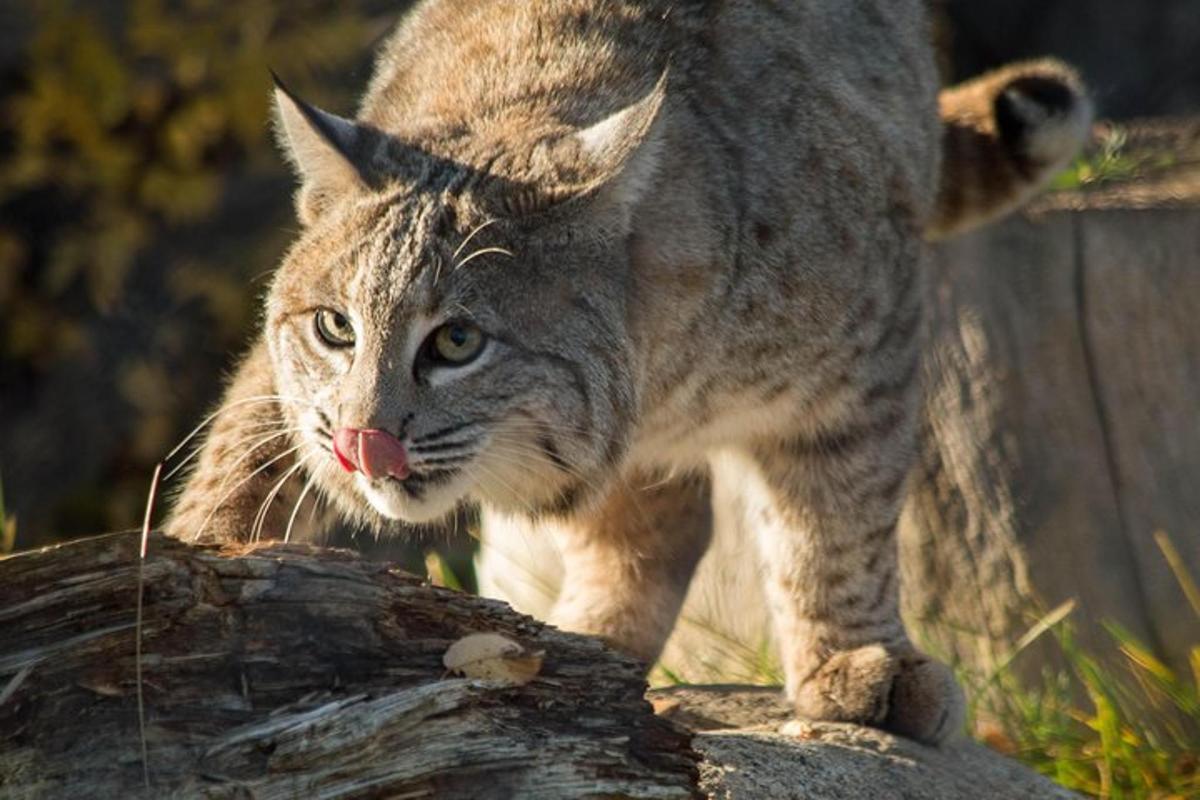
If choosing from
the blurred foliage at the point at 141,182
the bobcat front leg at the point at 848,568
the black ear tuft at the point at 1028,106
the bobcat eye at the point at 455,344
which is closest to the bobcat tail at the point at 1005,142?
the black ear tuft at the point at 1028,106

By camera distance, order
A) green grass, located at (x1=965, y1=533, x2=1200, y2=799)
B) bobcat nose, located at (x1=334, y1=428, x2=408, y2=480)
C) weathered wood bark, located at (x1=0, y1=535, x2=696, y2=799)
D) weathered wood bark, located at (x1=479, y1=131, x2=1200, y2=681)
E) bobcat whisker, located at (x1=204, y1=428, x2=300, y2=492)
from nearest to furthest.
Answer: weathered wood bark, located at (x1=0, y1=535, x2=696, y2=799) < bobcat nose, located at (x1=334, y1=428, x2=408, y2=480) < bobcat whisker, located at (x1=204, y1=428, x2=300, y2=492) < green grass, located at (x1=965, y1=533, x2=1200, y2=799) < weathered wood bark, located at (x1=479, y1=131, x2=1200, y2=681)

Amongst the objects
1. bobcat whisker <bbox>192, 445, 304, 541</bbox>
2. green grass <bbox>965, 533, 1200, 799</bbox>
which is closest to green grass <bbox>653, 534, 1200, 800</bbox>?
green grass <bbox>965, 533, 1200, 799</bbox>

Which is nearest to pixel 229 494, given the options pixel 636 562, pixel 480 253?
pixel 480 253

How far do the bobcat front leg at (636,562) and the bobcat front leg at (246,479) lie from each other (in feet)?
2.94

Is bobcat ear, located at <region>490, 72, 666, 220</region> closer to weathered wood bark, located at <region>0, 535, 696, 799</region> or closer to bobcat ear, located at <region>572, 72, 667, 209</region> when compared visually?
bobcat ear, located at <region>572, 72, 667, 209</region>

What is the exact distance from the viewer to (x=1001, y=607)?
526cm

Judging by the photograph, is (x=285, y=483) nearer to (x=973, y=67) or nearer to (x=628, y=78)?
(x=628, y=78)

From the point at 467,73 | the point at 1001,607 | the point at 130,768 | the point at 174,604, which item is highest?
the point at 467,73

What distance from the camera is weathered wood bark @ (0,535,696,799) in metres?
2.50

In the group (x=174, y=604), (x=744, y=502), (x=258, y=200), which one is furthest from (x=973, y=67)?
(x=174, y=604)

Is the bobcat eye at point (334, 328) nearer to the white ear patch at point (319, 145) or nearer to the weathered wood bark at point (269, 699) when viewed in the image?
the white ear patch at point (319, 145)

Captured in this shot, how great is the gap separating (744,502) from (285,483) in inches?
46.2

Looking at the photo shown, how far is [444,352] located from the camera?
330 centimetres

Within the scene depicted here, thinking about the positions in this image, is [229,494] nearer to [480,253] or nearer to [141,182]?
[480,253]
